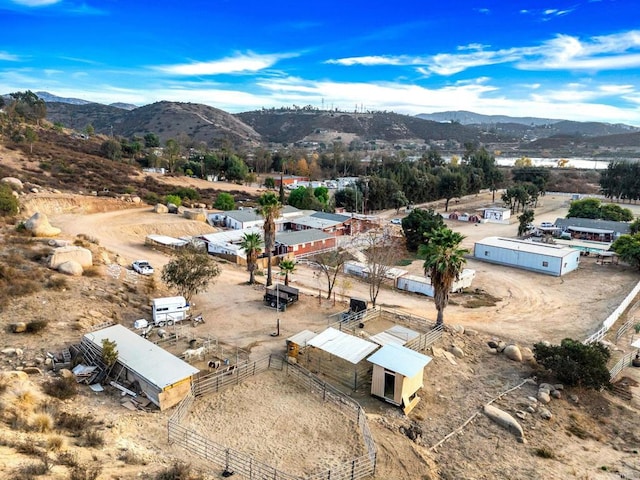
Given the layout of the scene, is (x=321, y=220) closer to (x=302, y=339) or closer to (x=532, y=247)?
(x=532, y=247)

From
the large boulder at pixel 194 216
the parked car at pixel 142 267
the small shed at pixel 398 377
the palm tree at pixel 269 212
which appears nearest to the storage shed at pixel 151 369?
the small shed at pixel 398 377

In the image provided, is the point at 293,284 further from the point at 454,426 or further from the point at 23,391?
the point at 23,391

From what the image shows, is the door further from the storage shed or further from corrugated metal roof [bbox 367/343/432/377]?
the storage shed

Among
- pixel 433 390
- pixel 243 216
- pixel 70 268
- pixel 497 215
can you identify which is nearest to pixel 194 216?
pixel 243 216

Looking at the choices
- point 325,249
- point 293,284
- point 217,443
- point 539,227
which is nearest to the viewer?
point 217,443

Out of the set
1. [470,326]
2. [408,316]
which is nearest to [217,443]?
[408,316]

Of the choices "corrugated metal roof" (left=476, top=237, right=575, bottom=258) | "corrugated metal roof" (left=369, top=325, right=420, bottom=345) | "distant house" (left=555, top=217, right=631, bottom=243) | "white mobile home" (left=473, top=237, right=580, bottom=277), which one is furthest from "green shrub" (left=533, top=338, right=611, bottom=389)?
"distant house" (left=555, top=217, right=631, bottom=243)
